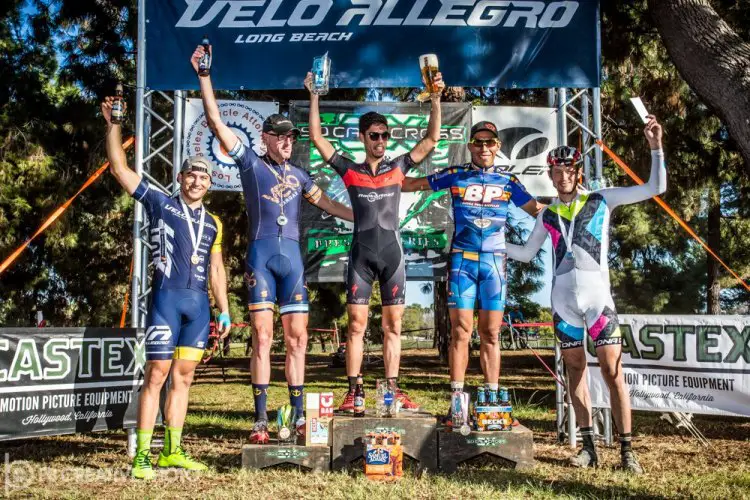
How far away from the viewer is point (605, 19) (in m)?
10.1

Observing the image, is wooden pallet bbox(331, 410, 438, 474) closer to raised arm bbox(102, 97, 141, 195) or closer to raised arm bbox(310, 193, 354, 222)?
raised arm bbox(310, 193, 354, 222)

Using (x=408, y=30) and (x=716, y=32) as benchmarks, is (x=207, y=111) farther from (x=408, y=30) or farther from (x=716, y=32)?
(x=716, y=32)

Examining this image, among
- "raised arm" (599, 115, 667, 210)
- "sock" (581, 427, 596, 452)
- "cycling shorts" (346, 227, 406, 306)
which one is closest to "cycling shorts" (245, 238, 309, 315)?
"cycling shorts" (346, 227, 406, 306)

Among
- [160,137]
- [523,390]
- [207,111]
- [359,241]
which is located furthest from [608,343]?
[160,137]

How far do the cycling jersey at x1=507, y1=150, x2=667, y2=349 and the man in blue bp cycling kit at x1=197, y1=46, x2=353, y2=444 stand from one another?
219 cm

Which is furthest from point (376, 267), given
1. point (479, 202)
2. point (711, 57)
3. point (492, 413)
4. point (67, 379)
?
point (711, 57)

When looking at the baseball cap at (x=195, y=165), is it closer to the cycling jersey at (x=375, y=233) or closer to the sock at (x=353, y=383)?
the cycling jersey at (x=375, y=233)

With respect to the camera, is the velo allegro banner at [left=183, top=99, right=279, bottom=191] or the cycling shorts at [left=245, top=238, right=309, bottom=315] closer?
the cycling shorts at [left=245, top=238, right=309, bottom=315]

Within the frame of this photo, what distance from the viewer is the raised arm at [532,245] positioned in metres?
5.90

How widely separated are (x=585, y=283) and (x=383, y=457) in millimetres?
2173

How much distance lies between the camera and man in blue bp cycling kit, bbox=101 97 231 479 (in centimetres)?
505

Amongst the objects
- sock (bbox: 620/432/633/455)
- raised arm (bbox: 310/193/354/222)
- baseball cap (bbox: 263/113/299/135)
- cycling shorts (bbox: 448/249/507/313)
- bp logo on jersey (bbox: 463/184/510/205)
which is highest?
baseball cap (bbox: 263/113/299/135)

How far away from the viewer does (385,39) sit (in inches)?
277

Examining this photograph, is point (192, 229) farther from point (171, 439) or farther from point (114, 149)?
point (171, 439)
